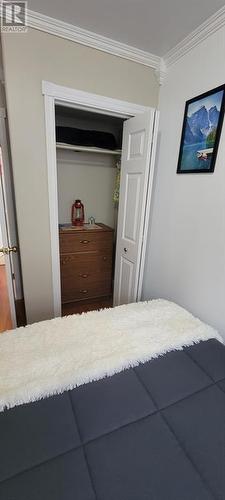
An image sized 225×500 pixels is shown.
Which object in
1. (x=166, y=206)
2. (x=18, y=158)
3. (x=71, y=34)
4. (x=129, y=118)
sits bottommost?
(x=166, y=206)

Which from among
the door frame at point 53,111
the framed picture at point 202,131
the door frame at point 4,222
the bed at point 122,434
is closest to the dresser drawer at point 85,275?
the door frame at point 53,111

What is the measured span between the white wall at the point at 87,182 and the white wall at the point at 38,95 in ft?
3.48

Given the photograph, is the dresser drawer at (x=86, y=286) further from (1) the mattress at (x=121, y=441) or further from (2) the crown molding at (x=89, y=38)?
(2) the crown molding at (x=89, y=38)

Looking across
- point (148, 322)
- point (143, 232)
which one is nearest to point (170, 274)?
point (143, 232)

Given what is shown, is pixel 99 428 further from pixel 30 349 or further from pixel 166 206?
pixel 166 206

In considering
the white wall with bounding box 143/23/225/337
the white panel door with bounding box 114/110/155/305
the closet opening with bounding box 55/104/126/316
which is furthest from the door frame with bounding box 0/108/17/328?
the white wall with bounding box 143/23/225/337

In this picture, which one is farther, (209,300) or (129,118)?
(129,118)

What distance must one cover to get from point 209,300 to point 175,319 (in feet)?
1.18

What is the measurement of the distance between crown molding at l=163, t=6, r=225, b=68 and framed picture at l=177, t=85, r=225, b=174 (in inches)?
13.4

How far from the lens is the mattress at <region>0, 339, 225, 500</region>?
1.97 feet

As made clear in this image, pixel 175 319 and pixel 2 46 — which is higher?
pixel 2 46

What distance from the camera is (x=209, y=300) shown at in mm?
1535

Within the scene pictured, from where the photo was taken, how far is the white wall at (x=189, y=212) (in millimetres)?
1437

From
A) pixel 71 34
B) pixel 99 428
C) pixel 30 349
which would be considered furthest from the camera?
pixel 71 34
